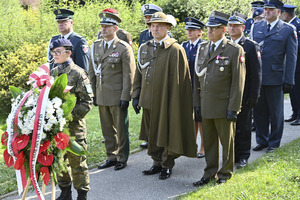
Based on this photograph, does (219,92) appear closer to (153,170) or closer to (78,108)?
(153,170)

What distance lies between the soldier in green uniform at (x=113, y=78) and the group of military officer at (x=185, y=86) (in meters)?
0.02

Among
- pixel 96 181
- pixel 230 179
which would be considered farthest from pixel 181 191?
pixel 96 181

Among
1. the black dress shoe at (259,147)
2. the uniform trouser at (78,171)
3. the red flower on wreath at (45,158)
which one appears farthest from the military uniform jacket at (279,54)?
the red flower on wreath at (45,158)

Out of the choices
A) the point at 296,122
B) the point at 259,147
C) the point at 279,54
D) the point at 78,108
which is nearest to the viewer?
the point at 78,108

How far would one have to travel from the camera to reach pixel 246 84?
6309 millimetres

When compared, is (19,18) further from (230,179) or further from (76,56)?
(230,179)

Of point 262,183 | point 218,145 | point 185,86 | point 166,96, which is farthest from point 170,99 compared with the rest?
point 262,183

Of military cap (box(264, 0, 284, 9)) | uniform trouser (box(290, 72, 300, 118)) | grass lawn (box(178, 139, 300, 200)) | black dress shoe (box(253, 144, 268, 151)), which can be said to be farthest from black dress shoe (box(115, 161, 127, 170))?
uniform trouser (box(290, 72, 300, 118))

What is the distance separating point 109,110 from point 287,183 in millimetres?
3063

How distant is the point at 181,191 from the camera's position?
563cm

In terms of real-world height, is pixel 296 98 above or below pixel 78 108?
below

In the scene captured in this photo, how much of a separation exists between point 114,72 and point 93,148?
2.08 metres

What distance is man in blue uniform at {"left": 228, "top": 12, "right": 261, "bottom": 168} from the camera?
244 inches

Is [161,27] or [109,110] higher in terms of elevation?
[161,27]
